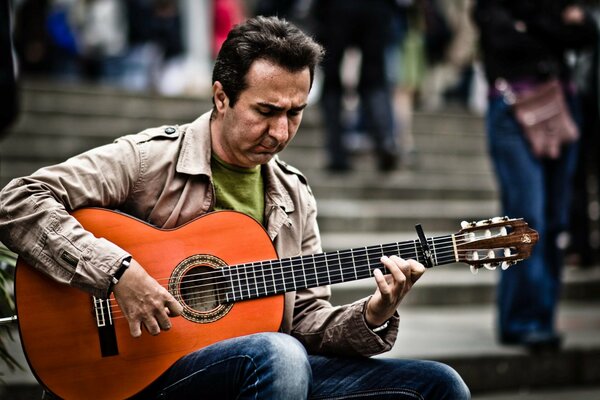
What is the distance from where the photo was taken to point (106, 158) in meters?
2.89

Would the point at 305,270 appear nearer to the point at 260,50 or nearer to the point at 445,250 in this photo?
the point at 445,250

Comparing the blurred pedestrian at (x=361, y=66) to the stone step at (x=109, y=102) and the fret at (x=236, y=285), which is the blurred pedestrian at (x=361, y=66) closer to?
the stone step at (x=109, y=102)

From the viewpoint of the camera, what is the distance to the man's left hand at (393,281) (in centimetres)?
282

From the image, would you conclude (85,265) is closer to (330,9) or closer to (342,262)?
(342,262)

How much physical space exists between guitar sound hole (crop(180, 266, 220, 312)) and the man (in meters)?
0.16

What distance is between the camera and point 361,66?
750 centimetres

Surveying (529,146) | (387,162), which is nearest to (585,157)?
(387,162)

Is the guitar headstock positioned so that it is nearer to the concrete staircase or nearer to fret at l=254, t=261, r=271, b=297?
fret at l=254, t=261, r=271, b=297

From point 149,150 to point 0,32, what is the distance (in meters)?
0.90

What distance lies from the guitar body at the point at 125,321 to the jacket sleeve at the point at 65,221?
6cm

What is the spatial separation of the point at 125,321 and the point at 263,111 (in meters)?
0.78

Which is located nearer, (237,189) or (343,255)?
(343,255)

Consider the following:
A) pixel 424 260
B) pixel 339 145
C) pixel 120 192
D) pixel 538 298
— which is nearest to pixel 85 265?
pixel 120 192

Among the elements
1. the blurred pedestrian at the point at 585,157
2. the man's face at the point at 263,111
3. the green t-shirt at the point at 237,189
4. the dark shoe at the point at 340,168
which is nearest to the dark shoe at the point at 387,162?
the dark shoe at the point at 340,168
